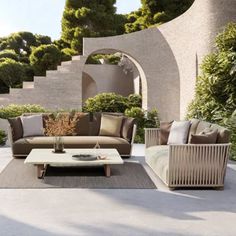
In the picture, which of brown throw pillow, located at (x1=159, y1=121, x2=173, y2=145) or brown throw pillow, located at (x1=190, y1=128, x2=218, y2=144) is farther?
brown throw pillow, located at (x1=159, y1=121, x2=173, y2=145)

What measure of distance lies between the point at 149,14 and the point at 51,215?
1785 centimetres

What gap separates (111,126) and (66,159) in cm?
247

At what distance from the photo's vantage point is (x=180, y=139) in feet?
24.4

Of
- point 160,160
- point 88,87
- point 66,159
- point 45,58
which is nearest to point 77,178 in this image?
point 66,159

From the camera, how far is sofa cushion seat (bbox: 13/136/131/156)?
8328mm

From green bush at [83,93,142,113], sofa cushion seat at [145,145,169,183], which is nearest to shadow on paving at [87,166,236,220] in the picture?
sofa cushion seat at [145,145,169,183]

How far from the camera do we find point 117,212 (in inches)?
191

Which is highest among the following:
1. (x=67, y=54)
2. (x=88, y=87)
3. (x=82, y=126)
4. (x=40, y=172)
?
(x=67, y=54)

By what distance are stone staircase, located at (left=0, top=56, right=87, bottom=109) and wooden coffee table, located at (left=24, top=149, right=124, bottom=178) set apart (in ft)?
23.3

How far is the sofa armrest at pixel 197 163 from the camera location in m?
5.84

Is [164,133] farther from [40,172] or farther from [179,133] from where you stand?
[40,172]

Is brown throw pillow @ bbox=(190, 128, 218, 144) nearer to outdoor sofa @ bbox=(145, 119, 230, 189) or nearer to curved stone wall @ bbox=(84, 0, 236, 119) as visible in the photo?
outdoor sofa @ bbox=(145, 119, 230, 189)

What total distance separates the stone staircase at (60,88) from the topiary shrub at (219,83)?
4.92m

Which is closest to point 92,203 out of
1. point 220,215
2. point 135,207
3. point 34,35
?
point 135,207
